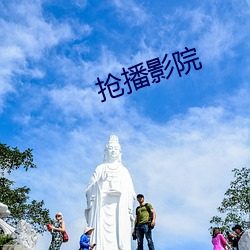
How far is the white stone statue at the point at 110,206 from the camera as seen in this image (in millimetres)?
13562

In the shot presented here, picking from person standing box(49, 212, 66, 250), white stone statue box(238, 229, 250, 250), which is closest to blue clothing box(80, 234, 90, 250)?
person standing box(49, 212, 66, 250)

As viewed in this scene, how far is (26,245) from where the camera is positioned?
1087cm

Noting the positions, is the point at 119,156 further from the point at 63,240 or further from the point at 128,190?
the point at 63,240

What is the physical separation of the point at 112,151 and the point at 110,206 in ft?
5.67

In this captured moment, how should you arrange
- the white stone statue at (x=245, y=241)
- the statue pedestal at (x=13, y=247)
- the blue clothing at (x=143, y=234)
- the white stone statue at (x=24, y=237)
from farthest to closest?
the white stone statue at (x=24, y=237), the statue pedestal at (x=13, y=247), the blue clothing at (x=143, y=234), the white stone statue at (x=245, y=241)

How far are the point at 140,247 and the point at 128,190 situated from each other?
3.65m

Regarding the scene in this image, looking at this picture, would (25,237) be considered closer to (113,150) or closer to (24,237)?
(24,237)

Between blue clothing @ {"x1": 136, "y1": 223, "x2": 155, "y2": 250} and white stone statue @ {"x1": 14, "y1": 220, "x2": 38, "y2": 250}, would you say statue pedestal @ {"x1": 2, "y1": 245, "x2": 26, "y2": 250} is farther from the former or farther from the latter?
blue clothing @ {"x1": 136, "y1": 223, "x2": 155, "y2": 250}

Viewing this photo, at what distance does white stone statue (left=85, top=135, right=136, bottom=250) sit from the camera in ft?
44.5

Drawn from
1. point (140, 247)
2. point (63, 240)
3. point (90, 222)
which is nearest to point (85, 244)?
point (63, 240)

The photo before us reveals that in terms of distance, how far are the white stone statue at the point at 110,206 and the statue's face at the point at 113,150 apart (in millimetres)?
307

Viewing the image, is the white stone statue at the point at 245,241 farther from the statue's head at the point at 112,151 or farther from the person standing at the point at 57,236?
the statue's head at the point at 112,151

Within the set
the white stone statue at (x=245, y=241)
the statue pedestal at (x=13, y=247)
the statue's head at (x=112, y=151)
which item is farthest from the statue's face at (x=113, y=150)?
the white stone statue at (x=245, y=241)

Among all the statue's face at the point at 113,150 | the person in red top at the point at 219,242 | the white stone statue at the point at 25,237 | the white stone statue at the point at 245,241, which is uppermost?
the statue's face at the point at 113,150
